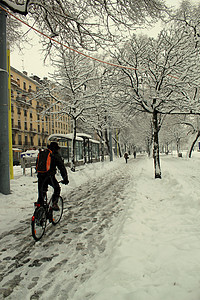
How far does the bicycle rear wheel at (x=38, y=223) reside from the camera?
376cm

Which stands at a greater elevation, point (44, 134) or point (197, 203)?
point (44, 134)

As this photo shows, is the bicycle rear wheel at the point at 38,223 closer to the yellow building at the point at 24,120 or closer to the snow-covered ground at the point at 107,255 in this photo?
the snow-covered ground at the point at 107,255

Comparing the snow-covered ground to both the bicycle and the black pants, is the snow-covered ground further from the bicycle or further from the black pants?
the black pants

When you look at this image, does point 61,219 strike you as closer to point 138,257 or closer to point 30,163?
point 138,257

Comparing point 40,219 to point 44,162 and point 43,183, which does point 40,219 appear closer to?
point 43,183

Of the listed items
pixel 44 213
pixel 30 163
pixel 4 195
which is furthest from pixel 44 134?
pixel 44 213

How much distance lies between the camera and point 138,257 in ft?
9.71

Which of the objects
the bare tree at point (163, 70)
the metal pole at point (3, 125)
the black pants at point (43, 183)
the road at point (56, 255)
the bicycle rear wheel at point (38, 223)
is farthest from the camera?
the bare tree at point (163, 70)

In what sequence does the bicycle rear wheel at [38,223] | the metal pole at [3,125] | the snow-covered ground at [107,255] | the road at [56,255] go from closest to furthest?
1. the snow-covered ground at [107,255]
2. the road at [56,255]
3. the bicycle rear wheel at [38,223]
4. the metal pole at [3,125]

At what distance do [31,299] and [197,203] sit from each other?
4.55 m

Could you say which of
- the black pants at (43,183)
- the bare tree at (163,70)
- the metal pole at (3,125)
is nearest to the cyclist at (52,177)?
the black pants at (43,183)

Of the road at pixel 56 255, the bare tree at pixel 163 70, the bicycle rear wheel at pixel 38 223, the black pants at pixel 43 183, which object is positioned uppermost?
the bare tree at pixel 163 70

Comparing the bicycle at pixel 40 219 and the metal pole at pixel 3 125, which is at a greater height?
the metal pole at pixel 3 125

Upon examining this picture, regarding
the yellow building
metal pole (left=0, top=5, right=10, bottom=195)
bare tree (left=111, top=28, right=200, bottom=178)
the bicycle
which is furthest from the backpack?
the yellow building
